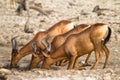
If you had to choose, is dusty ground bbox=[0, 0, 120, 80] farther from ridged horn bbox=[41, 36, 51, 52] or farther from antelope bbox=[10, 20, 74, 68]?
ridged horn bbox=[41, 36, 51, 52]

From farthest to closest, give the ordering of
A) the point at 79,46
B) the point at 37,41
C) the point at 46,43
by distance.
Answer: the point at 37,41
the point at 46,43
the point at 79,46

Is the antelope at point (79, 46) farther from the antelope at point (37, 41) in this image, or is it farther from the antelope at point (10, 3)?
the antelope at point (10, 3)

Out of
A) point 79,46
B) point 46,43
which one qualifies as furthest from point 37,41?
point 79,46

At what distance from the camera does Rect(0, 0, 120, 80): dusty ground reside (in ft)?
34.9

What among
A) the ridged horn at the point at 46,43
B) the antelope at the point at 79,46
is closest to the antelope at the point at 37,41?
the ridged horn at the point at 46,43

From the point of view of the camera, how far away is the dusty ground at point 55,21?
1064 cm

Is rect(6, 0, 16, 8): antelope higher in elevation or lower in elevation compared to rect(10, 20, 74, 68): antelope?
lower

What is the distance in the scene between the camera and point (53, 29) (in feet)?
46.0

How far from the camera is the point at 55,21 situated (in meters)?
20.5

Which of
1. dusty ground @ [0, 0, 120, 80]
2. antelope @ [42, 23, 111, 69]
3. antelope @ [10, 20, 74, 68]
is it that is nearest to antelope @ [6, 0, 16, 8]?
dusty ground @ [0, 0, 120, 80]

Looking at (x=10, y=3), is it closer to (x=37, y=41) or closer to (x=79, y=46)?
(x=37, y=41)

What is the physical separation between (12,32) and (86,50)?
6711mm

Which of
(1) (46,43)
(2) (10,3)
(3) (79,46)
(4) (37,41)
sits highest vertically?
(3) (79,46)

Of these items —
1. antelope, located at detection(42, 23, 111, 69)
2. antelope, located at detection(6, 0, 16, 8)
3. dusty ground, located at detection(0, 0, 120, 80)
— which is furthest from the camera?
antelope, located at detection(6, 0, 16, 8)
